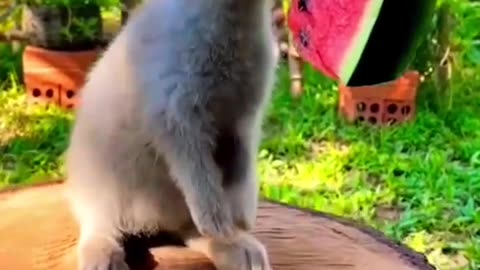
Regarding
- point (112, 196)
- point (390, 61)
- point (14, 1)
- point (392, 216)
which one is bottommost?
point (392, 216)

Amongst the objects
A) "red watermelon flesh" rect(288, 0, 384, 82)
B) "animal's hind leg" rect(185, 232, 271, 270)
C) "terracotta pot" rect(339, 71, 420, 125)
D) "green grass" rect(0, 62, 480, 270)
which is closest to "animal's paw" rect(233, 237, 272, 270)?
"animal's hind leg" rect(185, 232, 271, 270)

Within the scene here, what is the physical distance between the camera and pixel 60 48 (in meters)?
2.79

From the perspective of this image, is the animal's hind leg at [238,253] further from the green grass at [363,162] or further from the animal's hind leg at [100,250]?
the green grass at [363,162]

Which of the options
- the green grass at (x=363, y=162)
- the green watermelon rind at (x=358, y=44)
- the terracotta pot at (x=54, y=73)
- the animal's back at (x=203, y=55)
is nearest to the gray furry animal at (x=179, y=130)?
the animal's back at (x=203, y=55)

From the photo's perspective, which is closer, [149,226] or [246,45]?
[246,45]

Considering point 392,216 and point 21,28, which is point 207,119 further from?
point 21,28

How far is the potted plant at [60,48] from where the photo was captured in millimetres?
2750

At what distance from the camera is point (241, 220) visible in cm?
122

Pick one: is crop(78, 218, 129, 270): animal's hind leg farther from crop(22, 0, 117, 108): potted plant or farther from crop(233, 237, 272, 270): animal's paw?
crop(22, 0, 117, 108): potted plant

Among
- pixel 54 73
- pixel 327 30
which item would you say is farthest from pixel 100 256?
pixel 54 73

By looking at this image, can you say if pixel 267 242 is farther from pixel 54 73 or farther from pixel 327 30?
pixel 54 73

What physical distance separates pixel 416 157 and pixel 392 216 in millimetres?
281

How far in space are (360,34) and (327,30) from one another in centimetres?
10

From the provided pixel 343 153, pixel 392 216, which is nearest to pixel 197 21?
pixel 392 216
